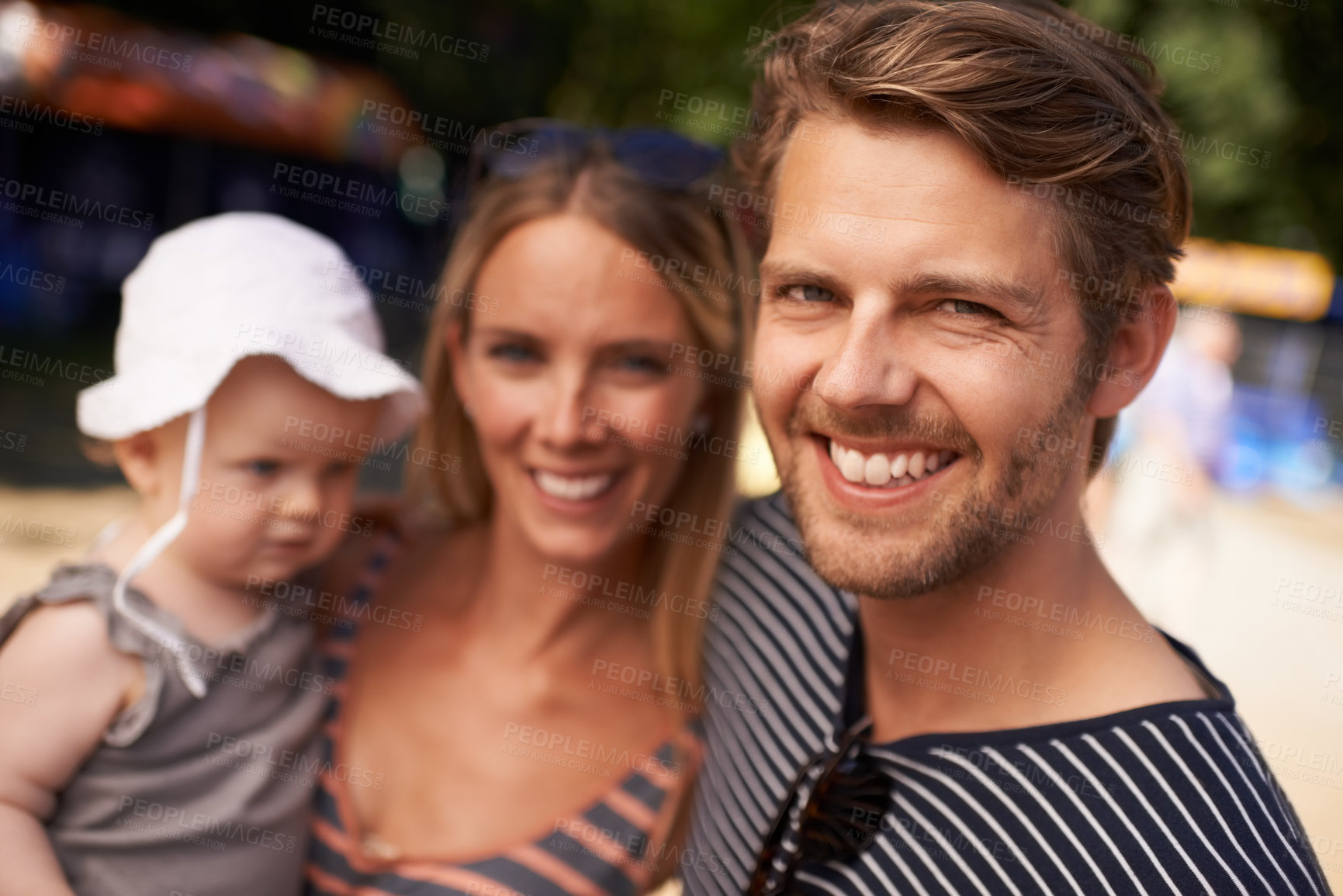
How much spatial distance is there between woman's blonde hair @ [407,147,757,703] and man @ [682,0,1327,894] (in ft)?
1.64

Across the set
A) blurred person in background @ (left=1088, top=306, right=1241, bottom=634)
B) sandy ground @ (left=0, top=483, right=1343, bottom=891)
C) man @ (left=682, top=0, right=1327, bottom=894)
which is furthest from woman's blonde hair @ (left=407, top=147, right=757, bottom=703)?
blurred person in background @ (left=1088, top=306, right=1241, bottom=634)

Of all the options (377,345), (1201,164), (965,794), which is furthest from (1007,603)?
(1201,164)

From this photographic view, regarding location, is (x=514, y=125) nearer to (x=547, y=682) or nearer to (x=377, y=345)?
(x=377, y=345)

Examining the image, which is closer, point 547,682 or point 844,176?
point 844,176

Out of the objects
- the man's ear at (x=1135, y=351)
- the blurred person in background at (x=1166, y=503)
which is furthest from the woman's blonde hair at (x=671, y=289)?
the blurred person in background at (x=1166, y=503)

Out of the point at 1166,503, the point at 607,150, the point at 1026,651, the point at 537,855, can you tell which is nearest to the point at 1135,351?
the point at 1026,651

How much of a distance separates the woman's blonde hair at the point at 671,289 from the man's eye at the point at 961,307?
2.93 feet

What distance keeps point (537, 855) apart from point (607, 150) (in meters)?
1.83

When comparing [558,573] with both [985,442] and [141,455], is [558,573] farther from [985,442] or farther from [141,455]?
[985,442]

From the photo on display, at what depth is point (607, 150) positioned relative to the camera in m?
2.70

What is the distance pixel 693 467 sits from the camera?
280 centimetres

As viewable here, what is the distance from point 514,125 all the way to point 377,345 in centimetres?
76

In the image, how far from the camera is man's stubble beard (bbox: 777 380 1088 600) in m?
1.82

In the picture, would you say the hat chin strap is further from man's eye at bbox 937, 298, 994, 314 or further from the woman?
man's eye at bbox 937, 298, 994, 314
